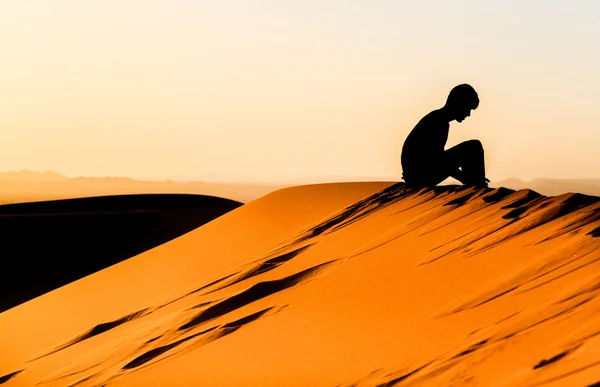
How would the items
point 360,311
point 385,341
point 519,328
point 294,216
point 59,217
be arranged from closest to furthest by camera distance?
point 519,328 → point 385,341 → point 360,311 → point 294,216 → point 59,217

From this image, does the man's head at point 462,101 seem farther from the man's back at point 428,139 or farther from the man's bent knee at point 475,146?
the man's bent knee at point 475,146

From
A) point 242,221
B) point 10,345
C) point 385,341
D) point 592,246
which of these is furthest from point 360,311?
point 242,221

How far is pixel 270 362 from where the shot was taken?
11.5ft

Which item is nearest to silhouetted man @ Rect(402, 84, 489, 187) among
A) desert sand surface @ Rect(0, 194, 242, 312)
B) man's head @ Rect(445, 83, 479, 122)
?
man's head @ Rect(445, 83, 479, 122)

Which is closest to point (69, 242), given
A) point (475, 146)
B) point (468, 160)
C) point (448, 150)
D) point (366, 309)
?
point (448, 150)

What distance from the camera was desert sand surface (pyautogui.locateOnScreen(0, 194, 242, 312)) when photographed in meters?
14.0

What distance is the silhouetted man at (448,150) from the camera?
19.8 feet

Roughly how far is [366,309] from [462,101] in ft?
9.19

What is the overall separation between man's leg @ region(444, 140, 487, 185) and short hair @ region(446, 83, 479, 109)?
0.36 metres

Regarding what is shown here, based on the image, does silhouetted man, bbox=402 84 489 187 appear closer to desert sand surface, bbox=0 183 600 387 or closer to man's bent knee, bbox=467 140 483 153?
man's bent knee, bbox=467 140 483 153

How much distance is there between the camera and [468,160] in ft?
20.0

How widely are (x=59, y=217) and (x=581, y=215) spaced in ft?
55.1

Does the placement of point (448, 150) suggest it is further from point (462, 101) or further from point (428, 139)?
point (462, 101)

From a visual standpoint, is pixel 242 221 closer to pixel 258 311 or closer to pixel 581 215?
pixel 258 311
